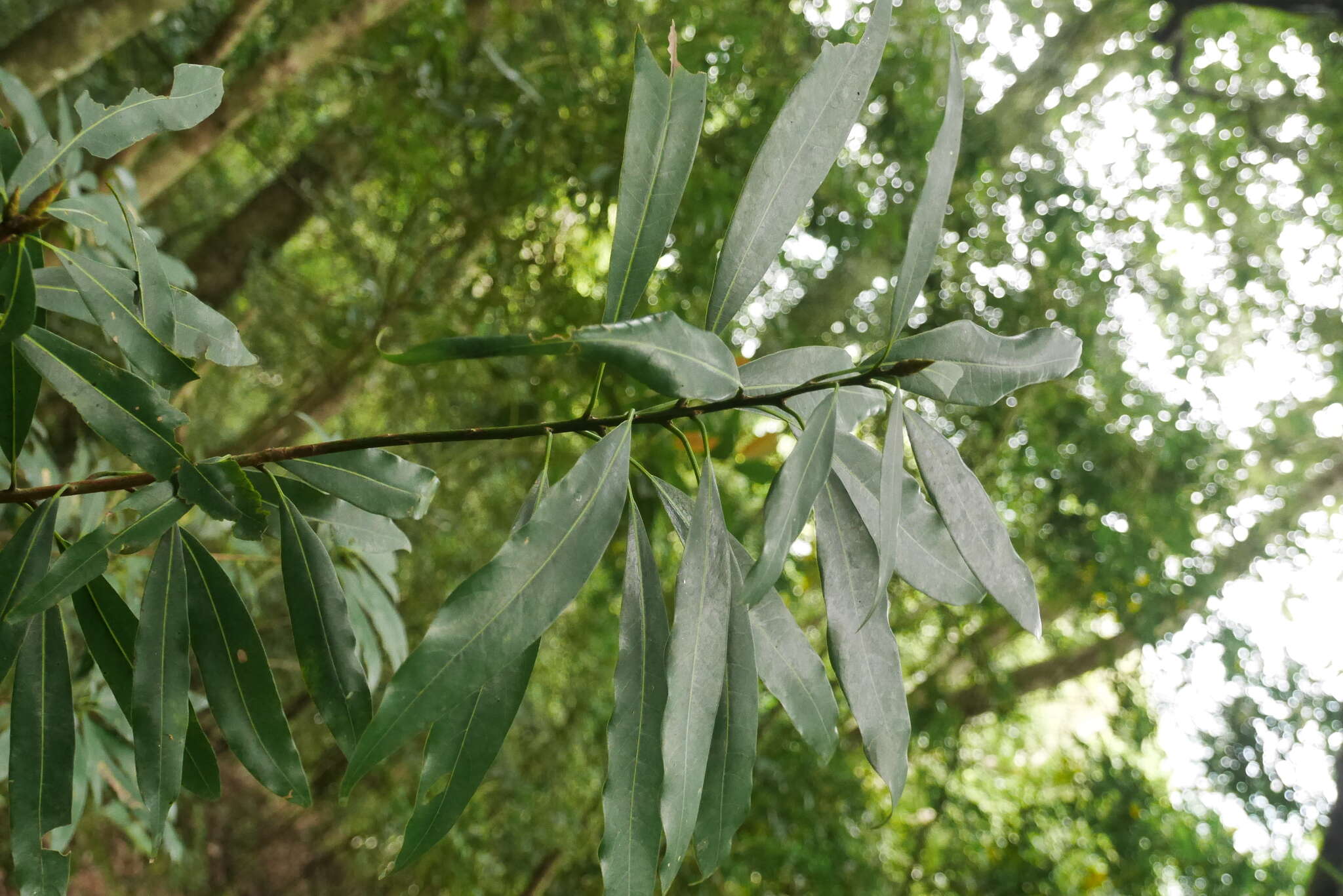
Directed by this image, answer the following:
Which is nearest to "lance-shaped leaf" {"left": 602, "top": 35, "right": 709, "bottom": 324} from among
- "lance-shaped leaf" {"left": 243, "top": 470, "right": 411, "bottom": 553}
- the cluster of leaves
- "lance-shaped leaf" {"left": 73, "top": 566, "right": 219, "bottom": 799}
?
the cluster of leaves

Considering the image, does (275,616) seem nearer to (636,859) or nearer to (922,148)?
(922,148)

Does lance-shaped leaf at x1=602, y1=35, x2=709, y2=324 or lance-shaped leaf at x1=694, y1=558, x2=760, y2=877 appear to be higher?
lance-shaped leaf at x1=602, y1=35, x2=709, y2=324

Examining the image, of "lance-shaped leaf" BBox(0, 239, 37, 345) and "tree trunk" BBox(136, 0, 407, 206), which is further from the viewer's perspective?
"tree trunk" BBox(136, 0, 407, 206)

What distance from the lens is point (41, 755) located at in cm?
65

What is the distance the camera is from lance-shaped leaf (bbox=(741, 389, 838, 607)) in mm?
474

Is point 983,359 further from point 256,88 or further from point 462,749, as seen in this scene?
point 256,88

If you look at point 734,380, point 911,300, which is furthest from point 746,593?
point 911,300

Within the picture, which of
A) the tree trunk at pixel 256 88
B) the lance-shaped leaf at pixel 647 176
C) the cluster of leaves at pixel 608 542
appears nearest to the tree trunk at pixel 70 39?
the tree trunk at pixel 256 88

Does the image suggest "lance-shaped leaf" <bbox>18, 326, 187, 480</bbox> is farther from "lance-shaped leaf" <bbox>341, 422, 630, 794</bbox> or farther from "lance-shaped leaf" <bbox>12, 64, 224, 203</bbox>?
"lance-shaped leaf" <bbox>341, 422, 630, 794</bbox>

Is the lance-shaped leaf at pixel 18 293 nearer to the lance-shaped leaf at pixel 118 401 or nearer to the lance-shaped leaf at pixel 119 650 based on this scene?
the lance-shaped leaf at pixel 118 401

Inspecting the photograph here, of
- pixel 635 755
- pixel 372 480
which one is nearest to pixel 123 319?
pixel 372 480

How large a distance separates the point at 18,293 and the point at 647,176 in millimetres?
365

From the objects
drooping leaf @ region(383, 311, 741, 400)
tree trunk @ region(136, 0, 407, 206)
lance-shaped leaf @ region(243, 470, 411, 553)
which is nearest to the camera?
drooping leaf @ region(383, 311, 741, 400)

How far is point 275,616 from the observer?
365 cm
